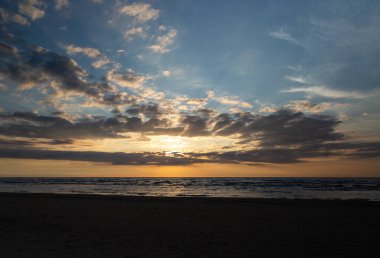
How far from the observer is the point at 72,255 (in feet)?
28.6

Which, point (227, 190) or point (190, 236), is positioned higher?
point (190, 236)

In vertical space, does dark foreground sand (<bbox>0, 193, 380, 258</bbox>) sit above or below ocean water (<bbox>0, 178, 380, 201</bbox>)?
above

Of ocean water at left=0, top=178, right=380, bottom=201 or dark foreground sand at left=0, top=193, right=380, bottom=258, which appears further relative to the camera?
ocean water at left=0, top=178, right=380, bottom=201

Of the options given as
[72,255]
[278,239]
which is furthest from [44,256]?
[278,239]

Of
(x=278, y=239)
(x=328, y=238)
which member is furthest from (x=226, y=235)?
(x=328, y=238)

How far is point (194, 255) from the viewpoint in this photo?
8.88 metres

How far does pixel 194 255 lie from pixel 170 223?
239 inches

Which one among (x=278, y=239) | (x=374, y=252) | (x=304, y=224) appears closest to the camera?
(x=374, y=252)

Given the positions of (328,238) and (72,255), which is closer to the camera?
(72,255)

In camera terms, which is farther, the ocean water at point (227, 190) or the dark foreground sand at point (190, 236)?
the ocean water at point (227, 190)

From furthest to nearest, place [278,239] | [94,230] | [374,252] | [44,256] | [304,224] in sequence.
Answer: [304,224]
[94,230]
[278,239]
[374,252]
[44,256]

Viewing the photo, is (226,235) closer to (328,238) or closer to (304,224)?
(328,238)

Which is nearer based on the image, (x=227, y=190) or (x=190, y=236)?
(x=190, y=236)

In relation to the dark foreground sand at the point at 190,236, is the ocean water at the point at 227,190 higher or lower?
lower
